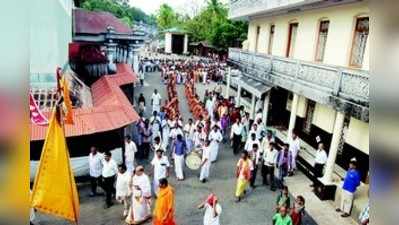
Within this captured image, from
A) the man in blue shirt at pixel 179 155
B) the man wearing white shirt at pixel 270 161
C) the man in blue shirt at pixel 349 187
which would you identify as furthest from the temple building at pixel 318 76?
the man in blue shirt at pixel 179 155

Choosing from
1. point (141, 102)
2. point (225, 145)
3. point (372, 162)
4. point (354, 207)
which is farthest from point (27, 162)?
point (141, 102)

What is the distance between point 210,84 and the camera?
35.5 meters

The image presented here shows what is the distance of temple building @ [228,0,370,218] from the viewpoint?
10906 millimetres

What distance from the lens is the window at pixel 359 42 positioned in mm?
11422

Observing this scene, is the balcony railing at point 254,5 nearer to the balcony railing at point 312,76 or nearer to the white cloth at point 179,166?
the balcony railing at point 312,76

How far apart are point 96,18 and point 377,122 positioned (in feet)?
91.6

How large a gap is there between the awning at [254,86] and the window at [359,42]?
5491 millimetres

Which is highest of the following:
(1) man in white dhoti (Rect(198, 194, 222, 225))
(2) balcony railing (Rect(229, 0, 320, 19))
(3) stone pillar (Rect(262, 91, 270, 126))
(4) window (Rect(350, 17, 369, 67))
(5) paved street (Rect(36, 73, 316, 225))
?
(2) balcony railing (Rect(229, 0, 320, 19))

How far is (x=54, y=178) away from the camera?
5598mm

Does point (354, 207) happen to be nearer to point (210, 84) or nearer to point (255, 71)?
point (255, 71)

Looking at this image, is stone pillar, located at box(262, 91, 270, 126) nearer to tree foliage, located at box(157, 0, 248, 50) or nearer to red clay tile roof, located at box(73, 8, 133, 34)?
red clay tile roof, located at box(73, 8, 133, 34)

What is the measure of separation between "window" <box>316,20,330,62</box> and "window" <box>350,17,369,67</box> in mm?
1964

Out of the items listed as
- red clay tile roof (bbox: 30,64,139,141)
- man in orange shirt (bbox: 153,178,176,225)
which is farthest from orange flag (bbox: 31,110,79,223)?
red clay tile roof (bbox: 30,64,139,141)

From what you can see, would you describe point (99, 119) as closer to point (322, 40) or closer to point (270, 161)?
point (270, 161)
